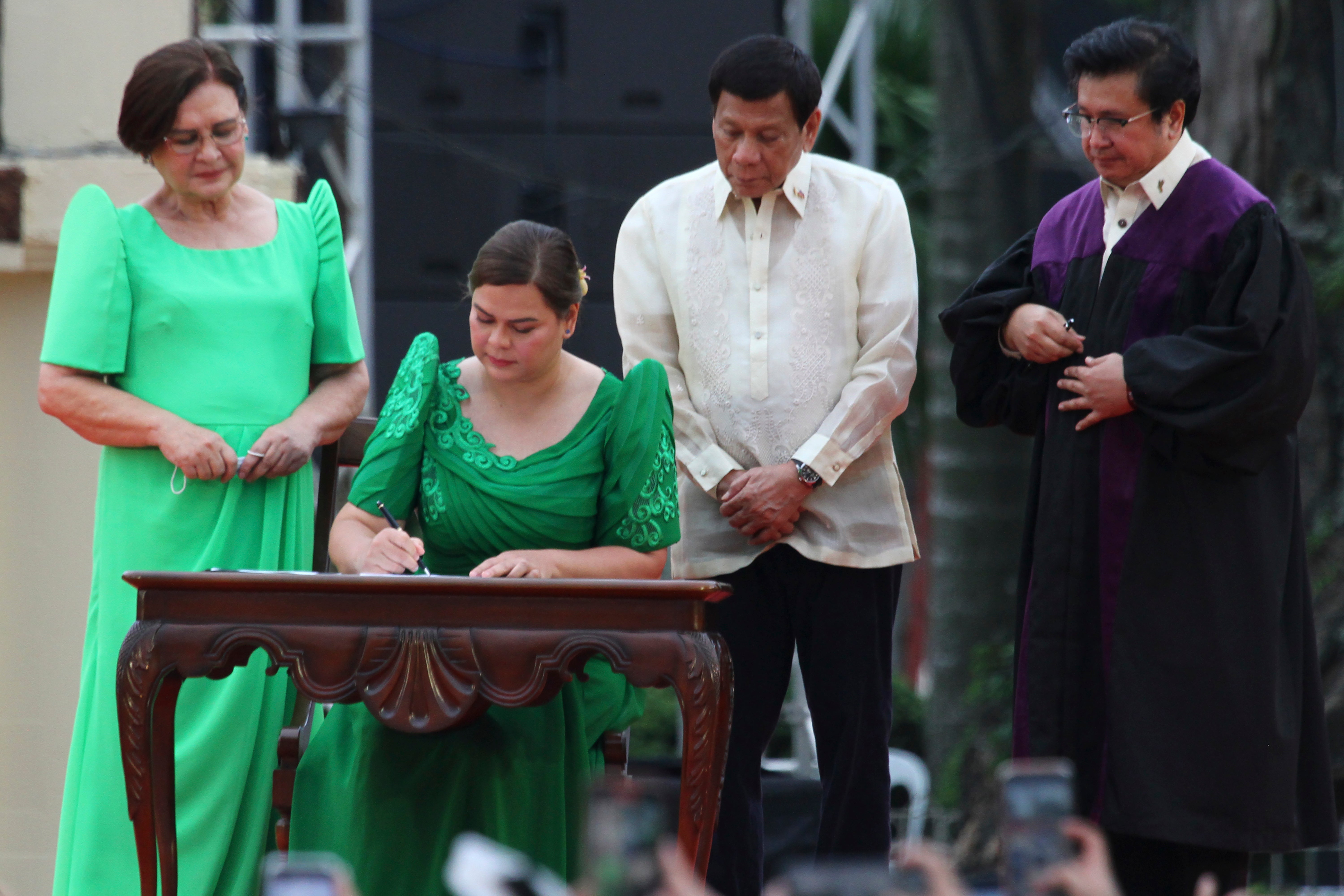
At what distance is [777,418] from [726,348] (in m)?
0.18

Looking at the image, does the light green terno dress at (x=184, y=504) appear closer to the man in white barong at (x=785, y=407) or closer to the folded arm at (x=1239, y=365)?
the man in white barong at (x=785, y=407)

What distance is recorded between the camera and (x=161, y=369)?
3.35 m

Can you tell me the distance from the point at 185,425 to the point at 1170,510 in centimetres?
183

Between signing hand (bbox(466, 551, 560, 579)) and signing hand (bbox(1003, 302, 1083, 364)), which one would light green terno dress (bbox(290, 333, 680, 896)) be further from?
signing hand (bbox(1003, 302, 1083, 364))

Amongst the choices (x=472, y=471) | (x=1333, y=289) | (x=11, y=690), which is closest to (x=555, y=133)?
(x=1333, y=289)

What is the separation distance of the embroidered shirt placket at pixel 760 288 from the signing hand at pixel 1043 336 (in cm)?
51

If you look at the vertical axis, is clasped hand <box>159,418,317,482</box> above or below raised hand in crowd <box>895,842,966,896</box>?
above

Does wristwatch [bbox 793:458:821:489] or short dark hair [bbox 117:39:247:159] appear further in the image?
wristwatch [bbox 793:458:821:489]

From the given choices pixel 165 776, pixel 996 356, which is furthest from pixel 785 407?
pixel 165 776

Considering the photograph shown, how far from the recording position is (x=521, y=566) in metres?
2.94

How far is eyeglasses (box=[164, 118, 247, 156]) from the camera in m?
3.30

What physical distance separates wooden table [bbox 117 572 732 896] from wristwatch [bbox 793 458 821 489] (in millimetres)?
700

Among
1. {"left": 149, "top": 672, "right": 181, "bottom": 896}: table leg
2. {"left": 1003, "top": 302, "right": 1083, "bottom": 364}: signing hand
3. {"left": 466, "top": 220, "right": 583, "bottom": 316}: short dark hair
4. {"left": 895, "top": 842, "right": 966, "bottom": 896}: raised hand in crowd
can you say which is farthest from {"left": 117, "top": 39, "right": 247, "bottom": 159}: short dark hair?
{"left": 895, "top": 842, "right": 966, "bottom": 896}: raised hand in crowd

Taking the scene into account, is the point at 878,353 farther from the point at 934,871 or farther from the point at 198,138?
the point at 934,871
